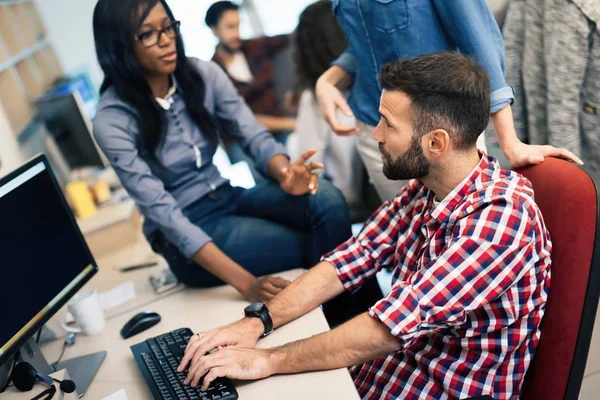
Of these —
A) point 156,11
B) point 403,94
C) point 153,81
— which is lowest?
point 403,94

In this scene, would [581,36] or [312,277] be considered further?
[581,36]

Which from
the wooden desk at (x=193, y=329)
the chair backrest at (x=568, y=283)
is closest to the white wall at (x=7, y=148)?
the wooden desk at (x=193, y=329)

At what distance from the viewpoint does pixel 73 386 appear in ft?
3.51

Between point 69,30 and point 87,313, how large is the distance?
403 cm

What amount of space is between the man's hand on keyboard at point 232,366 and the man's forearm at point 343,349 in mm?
21

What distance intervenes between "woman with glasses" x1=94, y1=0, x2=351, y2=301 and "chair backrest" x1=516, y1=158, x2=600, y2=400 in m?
0.60

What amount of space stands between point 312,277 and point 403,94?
49cm

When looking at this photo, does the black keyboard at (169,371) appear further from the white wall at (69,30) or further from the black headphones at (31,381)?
the white wall at (69,30)

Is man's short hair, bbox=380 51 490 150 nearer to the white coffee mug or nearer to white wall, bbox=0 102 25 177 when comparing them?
the white coffee mug

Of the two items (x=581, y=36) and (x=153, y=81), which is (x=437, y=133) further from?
(x=153, y=81)

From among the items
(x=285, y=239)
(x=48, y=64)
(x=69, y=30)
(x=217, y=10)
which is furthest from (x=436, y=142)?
(x=69, y=30)

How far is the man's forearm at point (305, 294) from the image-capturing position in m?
1.22

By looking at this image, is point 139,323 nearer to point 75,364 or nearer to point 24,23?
point 75,364

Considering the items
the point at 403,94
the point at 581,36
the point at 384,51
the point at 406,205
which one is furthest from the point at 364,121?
the point at 581,36
